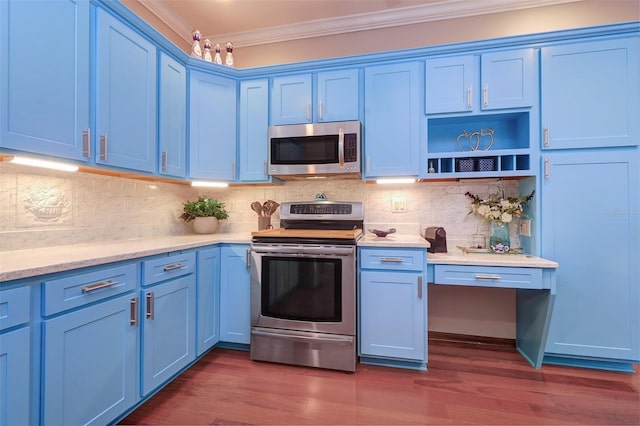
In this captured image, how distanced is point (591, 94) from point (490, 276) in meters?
1.48

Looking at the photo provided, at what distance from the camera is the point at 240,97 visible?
8.74ft

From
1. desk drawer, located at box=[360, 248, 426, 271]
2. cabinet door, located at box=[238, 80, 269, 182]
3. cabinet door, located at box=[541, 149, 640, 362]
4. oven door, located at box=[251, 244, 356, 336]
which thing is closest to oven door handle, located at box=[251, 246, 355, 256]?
oven door, located at box=[251, 244, 356, 336]

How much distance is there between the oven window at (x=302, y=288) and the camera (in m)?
2.14

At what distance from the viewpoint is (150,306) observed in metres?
1.67

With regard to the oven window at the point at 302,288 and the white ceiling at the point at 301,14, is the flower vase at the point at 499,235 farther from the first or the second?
the white ceiling at the point at 301,14

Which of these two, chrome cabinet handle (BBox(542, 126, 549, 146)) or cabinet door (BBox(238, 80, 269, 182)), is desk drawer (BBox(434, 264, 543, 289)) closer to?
chrome cabinet handle (BBox(542, 126, 549, 146))

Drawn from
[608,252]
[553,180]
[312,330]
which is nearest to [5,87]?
[312,330]

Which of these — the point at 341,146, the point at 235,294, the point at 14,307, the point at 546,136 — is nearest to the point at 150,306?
the point at 14,307

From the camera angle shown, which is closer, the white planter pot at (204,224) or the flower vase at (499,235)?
the flower vase at (499,235)

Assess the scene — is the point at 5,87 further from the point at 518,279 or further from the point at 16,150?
the point at 518,279

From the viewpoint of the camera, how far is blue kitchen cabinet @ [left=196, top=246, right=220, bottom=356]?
214 cm

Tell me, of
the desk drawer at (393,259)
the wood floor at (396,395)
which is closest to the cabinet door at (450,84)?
the desk drawer at (393,259)

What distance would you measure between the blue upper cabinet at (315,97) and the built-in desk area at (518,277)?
139cm

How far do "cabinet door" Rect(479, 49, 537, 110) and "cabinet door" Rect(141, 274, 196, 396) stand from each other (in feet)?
8.48
